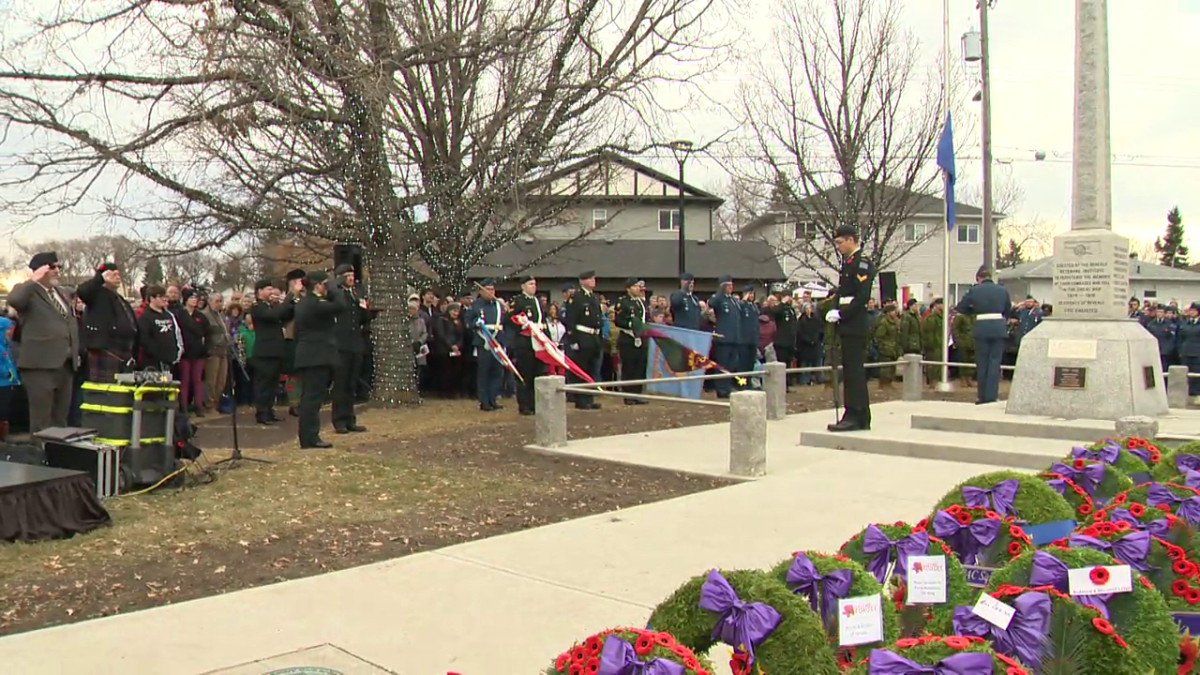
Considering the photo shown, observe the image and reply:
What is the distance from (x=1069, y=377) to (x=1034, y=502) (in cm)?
711

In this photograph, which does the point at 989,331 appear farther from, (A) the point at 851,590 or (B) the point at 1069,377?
(A) the point at 851,590

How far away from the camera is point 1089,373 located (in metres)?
10.5

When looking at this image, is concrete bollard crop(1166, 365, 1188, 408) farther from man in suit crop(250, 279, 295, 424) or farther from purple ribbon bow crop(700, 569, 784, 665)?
purple ribbon bow crop(700, 569, 784, 665)

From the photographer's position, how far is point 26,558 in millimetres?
5633

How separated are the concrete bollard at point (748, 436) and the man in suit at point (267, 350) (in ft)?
22.3

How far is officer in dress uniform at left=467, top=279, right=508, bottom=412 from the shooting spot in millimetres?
14031

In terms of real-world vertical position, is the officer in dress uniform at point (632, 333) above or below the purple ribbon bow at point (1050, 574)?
above

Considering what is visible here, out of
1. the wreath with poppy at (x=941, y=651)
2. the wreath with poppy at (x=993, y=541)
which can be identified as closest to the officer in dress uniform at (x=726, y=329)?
the wreath with poppy at (x=993, y=541)

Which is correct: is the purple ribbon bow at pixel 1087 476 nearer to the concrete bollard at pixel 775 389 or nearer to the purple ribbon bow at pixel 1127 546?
the purple ribbon bow at pixel 1127 546

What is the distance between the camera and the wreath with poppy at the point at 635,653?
235 cm

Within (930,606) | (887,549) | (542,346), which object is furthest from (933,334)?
(930,606)

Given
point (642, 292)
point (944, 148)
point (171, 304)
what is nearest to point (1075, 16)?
point (642, 292)

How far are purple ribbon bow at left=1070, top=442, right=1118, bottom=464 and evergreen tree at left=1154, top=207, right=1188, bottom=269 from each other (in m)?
98.2

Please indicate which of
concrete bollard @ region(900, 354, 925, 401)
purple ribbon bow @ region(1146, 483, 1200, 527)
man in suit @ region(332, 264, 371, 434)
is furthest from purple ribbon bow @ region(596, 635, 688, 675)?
concrete bollard @ region(900, 354, 925, 401)
